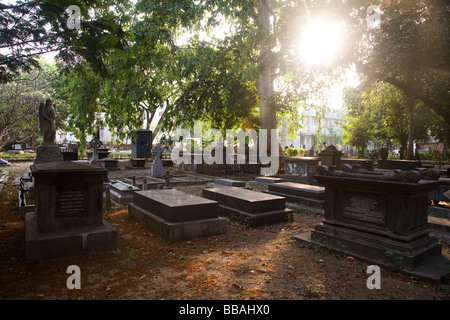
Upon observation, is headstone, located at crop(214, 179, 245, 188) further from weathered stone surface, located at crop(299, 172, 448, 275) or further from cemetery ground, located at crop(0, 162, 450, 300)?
weathered stone surface, located at crop(299, 172, 448, 275)

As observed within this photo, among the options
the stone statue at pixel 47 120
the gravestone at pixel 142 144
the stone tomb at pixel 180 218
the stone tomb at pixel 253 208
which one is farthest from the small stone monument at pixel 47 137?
the gravestone at pixel 142 144

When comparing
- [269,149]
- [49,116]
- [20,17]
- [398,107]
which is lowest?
[269,149]

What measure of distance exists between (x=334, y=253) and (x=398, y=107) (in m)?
24.4

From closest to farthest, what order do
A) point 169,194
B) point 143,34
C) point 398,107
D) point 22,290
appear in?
point 22,290 → point 169,194 → point 143,34 → point 398,107

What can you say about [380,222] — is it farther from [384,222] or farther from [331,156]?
[331,156]

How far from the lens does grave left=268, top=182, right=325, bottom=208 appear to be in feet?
30.1

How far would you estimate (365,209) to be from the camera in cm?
533

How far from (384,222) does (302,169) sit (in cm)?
953

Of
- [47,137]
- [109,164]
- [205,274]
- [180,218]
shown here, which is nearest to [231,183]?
[180,218]

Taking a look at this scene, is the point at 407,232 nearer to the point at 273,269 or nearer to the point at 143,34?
the point at 273,269

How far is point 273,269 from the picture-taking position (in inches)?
183

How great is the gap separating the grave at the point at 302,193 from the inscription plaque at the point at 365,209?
11.6ft

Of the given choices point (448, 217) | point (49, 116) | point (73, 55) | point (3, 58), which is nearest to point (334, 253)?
point (448, 217)

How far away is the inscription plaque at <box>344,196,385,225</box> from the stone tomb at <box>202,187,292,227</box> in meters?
2.19
